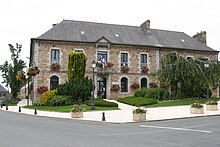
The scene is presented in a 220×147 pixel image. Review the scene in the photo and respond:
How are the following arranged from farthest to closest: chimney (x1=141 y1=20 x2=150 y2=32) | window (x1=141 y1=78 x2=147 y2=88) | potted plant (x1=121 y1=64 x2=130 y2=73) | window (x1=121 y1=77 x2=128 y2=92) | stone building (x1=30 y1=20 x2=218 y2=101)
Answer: chimney (x1=141 y1=20 x2=150 y2=32) → window (x1=141 y1=78 x2=147 y2=88) → window (x1=121 y1=77 x2=128 y2=92) → potted plant (x1=121 y1=64 x2=130 y2=73) → stone building (x1=30 y1=20 x2=218 y2=101)

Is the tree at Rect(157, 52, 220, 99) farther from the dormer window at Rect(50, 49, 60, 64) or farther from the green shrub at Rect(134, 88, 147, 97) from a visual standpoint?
the dormer window at Rect(50, 49, 60, 64)

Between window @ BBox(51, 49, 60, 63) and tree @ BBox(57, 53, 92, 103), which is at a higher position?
window @ BBox(51, 49, 60, 63)

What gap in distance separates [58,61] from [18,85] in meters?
10.3

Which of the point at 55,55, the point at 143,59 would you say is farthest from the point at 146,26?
the point at 55,55

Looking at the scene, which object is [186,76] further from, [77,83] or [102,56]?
[77,83]

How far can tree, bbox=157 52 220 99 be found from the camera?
68.8 feet

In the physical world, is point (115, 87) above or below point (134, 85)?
below

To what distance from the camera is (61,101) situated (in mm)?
18953

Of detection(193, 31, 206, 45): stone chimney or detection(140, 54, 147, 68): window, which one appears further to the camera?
detection(193, 31, 206, 45): stone chimney

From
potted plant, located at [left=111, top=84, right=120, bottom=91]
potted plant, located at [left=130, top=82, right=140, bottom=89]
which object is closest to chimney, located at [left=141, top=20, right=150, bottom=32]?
potted plant, located at [left=130, top=82, right=140, bottom=89]

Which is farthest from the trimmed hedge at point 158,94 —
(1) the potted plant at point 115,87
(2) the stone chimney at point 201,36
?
(2) the stone chimney at point 201,36

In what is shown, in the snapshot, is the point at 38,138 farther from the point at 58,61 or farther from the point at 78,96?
the point at 58,61

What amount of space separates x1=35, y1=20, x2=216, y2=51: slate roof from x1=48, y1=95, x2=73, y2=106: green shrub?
7.65m

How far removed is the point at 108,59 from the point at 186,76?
8674mm
